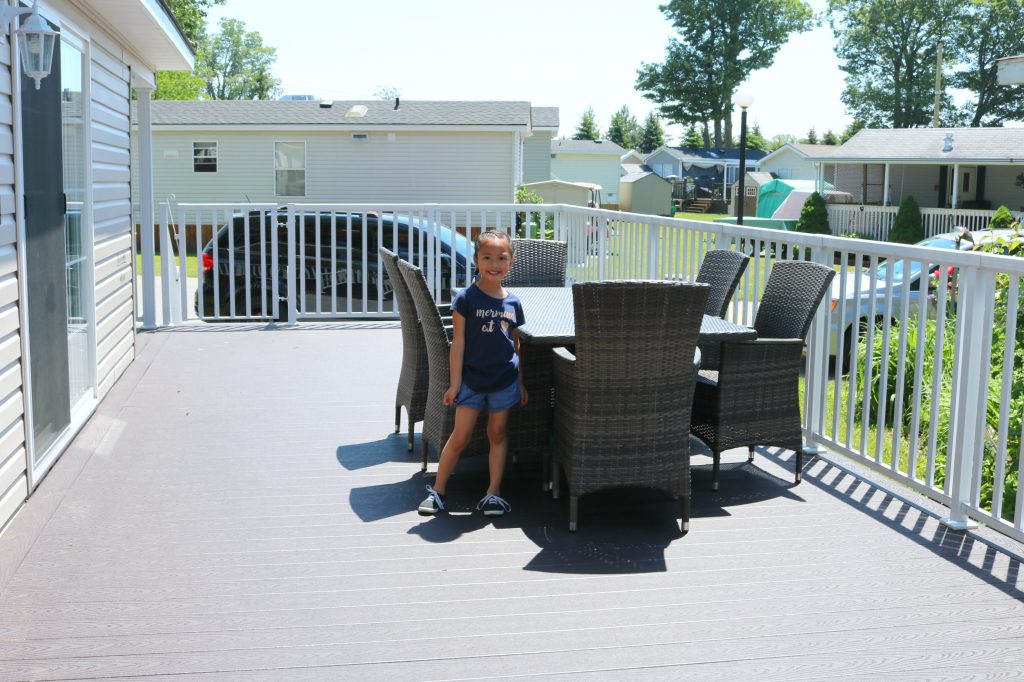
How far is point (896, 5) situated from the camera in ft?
189

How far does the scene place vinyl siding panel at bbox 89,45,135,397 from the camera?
6.78 m

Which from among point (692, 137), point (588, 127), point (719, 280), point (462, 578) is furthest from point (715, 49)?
point (462, 578)

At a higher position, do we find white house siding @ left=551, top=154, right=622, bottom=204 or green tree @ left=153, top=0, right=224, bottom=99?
green tree @ left=153, top=0, right=224, bottom=99

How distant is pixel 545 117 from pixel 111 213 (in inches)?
969

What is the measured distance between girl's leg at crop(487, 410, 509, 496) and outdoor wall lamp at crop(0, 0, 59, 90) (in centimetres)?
236

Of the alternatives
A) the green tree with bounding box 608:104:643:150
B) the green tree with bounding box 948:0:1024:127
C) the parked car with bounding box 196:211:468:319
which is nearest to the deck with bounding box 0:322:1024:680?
the parked car with bounding box 196:211:468:319

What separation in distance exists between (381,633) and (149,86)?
24.9ft

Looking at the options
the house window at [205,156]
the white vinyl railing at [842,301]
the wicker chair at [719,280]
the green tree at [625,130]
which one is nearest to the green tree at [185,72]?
the house window at [205,156]

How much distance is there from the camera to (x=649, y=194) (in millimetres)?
51781

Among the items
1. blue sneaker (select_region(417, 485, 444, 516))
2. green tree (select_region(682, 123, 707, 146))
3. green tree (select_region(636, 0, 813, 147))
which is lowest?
blue sneaker (select_region(417, 485, 444, 516))

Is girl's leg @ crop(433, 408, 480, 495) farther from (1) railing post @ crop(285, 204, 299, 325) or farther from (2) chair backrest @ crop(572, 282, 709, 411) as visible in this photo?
(1) railing post @ crop(285, 204, 299, 325)

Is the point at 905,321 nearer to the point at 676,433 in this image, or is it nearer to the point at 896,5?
the point at 676,433

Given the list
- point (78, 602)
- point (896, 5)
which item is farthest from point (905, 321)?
point (896, 5)

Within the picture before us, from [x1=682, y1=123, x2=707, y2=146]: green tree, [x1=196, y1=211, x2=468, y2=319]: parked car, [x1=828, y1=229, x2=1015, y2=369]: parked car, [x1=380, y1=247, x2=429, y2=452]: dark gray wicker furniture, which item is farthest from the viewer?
[x1=682, y1=123, x2=707, y2=146]: green tree
